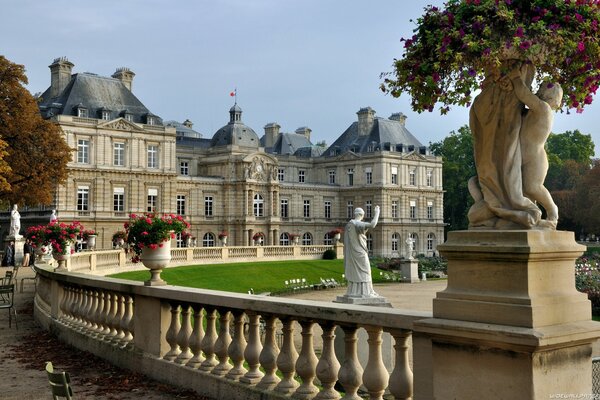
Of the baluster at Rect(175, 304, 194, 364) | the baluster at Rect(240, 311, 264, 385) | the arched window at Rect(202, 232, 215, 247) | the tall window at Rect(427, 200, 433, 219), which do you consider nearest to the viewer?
the baluster at Rect(240, 311, 264, 385)

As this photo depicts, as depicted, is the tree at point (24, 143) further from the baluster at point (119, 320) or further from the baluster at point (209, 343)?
the baluster at point (209, 343)

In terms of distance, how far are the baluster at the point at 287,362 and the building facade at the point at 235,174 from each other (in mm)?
43837

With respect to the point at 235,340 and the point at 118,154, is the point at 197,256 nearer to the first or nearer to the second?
the point at 118,154

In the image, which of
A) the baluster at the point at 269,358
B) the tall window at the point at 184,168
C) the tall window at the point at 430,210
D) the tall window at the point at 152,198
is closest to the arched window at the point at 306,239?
the tall window at the point at 184,168

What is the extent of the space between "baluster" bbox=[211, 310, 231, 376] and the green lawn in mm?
21471

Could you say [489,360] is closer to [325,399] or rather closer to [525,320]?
[525,320]

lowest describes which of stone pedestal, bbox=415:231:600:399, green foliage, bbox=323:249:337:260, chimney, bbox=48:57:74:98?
green foliage, bbox=323:249:337:260

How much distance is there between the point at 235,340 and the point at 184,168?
198ft

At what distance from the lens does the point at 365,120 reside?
7606cm

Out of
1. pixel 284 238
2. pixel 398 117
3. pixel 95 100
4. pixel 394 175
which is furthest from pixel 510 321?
pixel 398 117

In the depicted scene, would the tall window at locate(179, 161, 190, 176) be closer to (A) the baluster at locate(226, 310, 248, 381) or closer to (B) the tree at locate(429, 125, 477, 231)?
(B) the tree at locate(429, 125, 477, 231)

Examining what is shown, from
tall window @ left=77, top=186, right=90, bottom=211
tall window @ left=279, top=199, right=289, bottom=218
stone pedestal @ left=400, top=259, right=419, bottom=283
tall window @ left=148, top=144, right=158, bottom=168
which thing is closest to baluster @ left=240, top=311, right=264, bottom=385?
stone pedestal @ left=400, top=259, right=419, bottom=283

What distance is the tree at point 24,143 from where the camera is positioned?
33.3m

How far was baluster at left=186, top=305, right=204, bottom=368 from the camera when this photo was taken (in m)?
6.78
